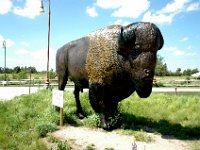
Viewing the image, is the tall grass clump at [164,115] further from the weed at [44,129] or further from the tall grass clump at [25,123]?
the tall grass clump at [25,123]

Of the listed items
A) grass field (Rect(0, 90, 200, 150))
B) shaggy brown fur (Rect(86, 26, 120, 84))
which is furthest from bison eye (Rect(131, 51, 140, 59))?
grass field (Rect(0, 90, 200, 150))

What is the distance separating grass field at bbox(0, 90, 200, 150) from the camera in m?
9.52

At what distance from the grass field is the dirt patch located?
31 centimetres

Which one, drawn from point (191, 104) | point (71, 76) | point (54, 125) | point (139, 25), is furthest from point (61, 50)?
point (191, 104)

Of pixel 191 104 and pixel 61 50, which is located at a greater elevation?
pixel 61 50

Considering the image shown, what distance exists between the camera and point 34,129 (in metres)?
9.88

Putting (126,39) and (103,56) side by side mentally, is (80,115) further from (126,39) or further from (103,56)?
(126,39)

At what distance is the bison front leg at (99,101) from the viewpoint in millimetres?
9773

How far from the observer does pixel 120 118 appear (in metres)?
10.6

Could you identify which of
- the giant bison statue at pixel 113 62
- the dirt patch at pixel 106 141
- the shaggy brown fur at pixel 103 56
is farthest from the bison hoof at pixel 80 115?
the shaggy brown fur at pixel 103 56

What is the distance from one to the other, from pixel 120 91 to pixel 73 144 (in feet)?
6.47

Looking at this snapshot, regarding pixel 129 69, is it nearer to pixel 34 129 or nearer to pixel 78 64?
pixel 78 64

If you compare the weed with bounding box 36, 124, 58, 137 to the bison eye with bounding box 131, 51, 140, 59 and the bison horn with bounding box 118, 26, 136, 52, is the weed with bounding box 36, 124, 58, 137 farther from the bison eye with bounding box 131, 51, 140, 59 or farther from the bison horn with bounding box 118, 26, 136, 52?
the bison eye with bounding box 131, 51, 140, 59

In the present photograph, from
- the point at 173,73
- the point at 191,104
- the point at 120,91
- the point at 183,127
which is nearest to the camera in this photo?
the point at 120,91
